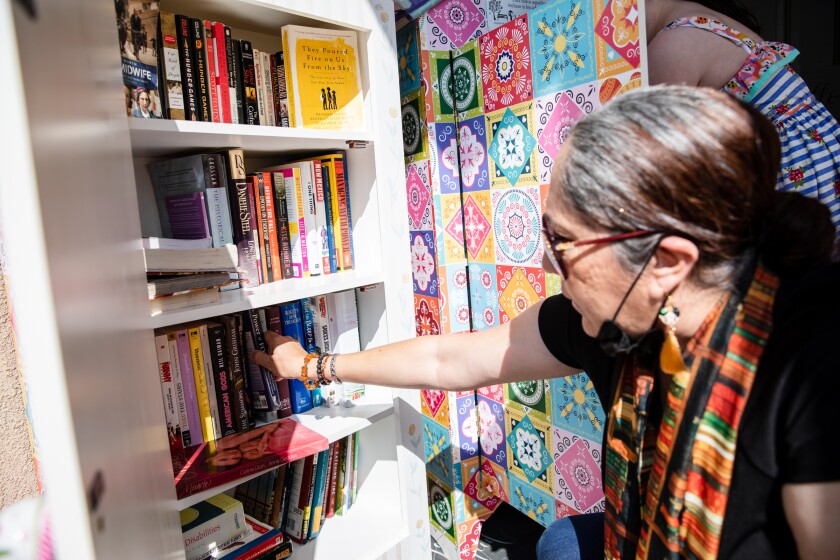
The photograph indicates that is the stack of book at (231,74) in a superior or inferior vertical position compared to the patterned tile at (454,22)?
inferior

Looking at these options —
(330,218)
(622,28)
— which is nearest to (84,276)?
(330,218)

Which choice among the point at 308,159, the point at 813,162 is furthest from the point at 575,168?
the point at 308,159

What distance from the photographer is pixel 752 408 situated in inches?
28.4

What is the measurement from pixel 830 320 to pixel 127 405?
0.85 m

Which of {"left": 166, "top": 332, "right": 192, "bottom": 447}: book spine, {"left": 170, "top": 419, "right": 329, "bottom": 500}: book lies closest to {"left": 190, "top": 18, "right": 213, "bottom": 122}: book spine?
{"left": 166, "top": 332, "right": 192, "bottom": 447}: book spine

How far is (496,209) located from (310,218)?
71 cm

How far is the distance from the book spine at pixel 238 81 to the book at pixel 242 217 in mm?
87

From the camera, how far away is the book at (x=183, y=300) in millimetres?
1109

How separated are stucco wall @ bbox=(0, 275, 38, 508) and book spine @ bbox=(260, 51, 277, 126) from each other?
735 mm

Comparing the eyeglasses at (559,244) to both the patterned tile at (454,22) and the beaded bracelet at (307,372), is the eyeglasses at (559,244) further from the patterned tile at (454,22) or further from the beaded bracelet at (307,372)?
the patterned tile at (454,22)

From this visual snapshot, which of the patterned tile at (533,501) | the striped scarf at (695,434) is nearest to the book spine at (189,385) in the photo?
the striped scarf at (695,434)

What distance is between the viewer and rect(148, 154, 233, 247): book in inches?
49.7

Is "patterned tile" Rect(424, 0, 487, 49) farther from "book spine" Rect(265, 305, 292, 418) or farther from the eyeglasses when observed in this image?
the eyeglasses

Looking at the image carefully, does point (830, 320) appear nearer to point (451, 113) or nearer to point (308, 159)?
point (308, 159)
